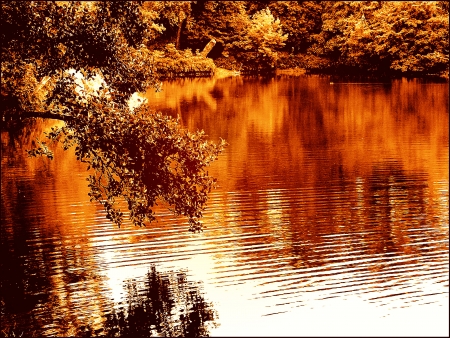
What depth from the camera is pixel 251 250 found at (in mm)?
16875

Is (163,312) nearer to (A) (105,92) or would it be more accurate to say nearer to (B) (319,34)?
(A) (105,92)

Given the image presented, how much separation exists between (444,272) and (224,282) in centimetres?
421

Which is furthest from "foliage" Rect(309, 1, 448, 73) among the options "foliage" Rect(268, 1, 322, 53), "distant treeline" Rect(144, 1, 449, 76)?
"foliage" Rect(268, 1, 322, 53)

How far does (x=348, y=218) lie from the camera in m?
19.9

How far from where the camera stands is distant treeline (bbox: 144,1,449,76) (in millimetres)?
61250

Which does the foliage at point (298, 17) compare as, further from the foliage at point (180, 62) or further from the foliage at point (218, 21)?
the foliage at point (180, 62)

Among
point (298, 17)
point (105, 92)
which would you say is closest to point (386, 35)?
point (298, 17)

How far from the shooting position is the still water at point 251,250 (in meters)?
13.0

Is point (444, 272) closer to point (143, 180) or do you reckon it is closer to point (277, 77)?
point (143, 180)

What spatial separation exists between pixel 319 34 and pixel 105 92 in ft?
191

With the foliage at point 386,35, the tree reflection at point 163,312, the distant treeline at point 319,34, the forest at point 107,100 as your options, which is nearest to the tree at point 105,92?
the forest at point 107,100

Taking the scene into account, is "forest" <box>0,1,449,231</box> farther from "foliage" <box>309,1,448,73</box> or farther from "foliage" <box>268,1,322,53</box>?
"foliage" <box>268,1,322,53</box>

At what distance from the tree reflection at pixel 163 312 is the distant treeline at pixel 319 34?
4662 cm

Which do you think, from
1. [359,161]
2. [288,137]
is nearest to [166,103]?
[288,137]
